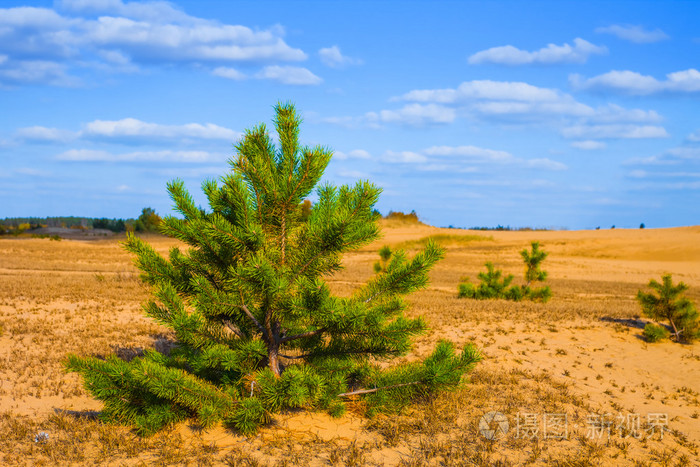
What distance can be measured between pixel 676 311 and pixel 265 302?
9872 millimetres

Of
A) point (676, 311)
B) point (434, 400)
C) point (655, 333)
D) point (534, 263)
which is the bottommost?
point (434, 400)

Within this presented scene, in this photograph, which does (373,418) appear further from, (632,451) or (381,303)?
(632,451)

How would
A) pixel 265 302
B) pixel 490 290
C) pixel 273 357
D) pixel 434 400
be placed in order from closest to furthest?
pixel 265 302
pixel 273 357
pixel 434 400
pixel 490 290

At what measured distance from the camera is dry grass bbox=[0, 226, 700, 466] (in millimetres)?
5102

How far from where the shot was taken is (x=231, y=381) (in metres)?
5.86

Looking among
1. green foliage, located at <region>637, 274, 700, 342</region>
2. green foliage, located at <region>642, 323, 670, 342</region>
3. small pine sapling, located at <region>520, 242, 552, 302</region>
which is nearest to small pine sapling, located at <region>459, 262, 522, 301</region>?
small pine sapling, located at <region>520, 242, 552, 302</region>

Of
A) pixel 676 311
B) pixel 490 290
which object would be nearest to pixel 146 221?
pixel 490 290

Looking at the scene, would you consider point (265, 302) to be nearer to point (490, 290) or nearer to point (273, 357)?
point (273, 357)

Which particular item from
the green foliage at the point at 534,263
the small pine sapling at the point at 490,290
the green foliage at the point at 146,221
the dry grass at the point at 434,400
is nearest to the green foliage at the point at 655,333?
the dry grass at the point at 434,400

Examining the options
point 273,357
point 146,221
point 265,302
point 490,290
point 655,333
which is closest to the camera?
point 265,302

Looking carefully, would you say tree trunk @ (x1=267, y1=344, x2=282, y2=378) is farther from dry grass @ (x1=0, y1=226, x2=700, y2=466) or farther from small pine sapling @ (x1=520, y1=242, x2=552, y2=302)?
A: small pine sapling @ (x1=520, y1=242, x2=552, y2=302)

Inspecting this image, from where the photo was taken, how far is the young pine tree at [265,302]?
16.6ft

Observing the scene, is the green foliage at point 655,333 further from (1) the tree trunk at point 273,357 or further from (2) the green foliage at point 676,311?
(1) the tree trunk at point 273,357

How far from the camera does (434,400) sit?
6609 millimetres
